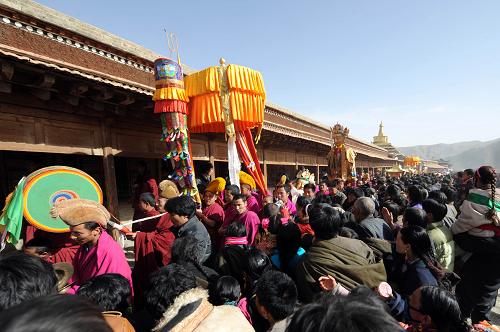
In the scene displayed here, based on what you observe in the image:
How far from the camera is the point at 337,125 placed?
812 centimetres

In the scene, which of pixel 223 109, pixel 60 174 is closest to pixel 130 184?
pixel 223 109

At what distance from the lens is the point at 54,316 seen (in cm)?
60

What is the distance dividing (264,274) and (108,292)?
2.99ft

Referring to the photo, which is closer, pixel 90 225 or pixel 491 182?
pixel 90 225

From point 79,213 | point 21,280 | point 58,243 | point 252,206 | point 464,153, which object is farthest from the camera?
point 464,153

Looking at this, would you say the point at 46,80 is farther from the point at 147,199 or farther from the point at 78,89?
the point at 147,199

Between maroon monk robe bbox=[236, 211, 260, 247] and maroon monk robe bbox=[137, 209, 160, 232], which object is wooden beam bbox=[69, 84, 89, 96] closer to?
maroon monk robe bbox=[137, 209, 160, 232]

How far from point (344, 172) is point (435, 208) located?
17.9 ft

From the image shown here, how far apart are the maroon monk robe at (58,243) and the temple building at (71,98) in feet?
4.92

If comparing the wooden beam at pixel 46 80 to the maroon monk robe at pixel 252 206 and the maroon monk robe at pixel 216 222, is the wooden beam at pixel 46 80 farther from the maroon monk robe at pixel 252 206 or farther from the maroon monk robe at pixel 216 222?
the maroon monk robe at pixel 252 206

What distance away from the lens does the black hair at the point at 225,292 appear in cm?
190

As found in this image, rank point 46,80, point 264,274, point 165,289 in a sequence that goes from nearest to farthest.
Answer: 1. point 165,289
2. point 264,274
3. point 46,80

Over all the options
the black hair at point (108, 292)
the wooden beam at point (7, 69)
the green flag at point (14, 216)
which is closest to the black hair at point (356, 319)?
the black hair at point (108, 292)

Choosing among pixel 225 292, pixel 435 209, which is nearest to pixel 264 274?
pixel 225 292
